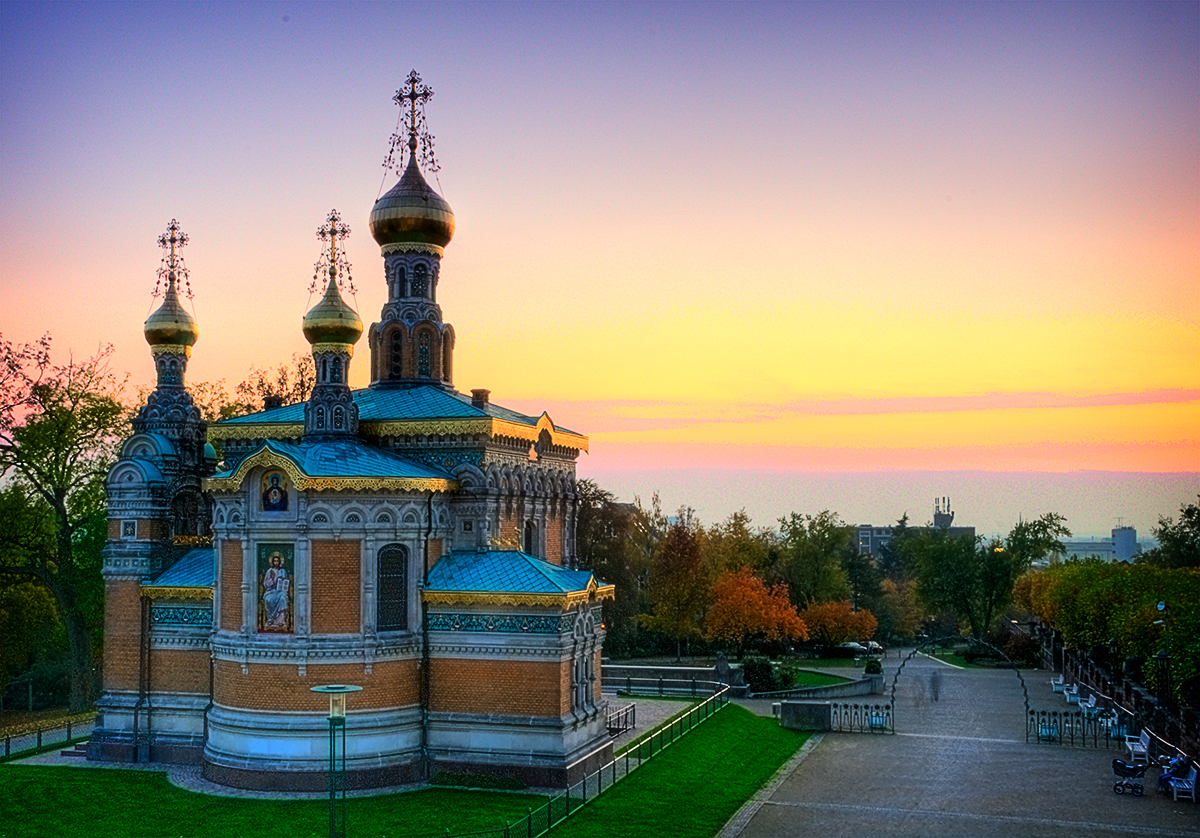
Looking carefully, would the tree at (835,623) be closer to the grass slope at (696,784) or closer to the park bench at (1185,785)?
the grass slope at (696,784)

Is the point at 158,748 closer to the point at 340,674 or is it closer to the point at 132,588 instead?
the point at 132,588

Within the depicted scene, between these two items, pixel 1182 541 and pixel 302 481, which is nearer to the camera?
pixel 302 481

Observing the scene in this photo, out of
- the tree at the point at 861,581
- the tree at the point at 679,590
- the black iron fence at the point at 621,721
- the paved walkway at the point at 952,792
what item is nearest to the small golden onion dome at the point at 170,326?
the black iron fence at the point at 621,721

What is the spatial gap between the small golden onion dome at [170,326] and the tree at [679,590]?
23.2 meters

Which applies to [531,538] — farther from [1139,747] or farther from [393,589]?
[1139,747]

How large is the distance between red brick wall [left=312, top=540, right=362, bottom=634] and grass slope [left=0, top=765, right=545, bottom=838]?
3444 mm

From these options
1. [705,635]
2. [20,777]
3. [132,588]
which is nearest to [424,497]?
[132,588]

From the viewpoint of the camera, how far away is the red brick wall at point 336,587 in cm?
2378

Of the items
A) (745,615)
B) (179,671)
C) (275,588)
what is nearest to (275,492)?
(275,588)

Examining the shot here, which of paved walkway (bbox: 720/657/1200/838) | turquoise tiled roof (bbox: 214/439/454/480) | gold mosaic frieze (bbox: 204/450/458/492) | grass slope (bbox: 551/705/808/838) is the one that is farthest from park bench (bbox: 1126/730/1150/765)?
Result: gold mosaic frieze (bbox: 204/450/458/492)

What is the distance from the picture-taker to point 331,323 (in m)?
27.0

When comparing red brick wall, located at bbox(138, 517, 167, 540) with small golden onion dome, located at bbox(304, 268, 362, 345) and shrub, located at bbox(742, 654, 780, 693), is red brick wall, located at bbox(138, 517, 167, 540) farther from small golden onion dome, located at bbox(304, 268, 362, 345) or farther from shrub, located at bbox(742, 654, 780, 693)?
shrub, located at bbox(742, 654, 780, 693)

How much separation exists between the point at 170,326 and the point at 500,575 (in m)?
12.3

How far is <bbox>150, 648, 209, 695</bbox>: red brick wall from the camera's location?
87.8 ft
